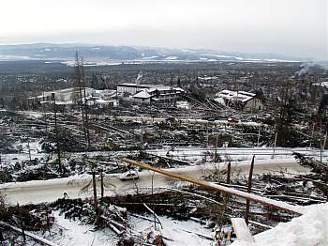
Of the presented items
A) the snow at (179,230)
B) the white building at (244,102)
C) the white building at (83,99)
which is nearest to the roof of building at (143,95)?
the white building at (83,99)

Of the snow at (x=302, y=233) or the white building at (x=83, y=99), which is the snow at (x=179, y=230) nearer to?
the snow at (x=302, y=233)

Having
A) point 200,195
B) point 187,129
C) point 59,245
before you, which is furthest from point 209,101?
point 59,245

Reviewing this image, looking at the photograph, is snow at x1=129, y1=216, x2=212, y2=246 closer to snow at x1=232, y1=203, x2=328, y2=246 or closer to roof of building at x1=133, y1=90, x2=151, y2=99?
snow at x1=232, y1=203, x2=328, y2=246

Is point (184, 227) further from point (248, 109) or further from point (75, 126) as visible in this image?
point (248, 109)

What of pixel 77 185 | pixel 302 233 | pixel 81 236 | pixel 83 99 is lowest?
pixel 83 99

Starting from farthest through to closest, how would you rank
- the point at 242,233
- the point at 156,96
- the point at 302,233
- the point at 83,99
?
the point at 156,96, the point at 83,99, the point at 242,233, the point at 302,233

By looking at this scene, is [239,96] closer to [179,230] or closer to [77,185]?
[77,185]

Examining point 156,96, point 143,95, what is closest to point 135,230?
point 143,95

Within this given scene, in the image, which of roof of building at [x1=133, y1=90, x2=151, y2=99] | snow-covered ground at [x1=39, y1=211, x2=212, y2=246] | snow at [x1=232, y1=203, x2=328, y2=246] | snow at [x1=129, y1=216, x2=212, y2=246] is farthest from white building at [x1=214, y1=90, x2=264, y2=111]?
snow at [x1=232, y1=203, x2=328, y2=246]
